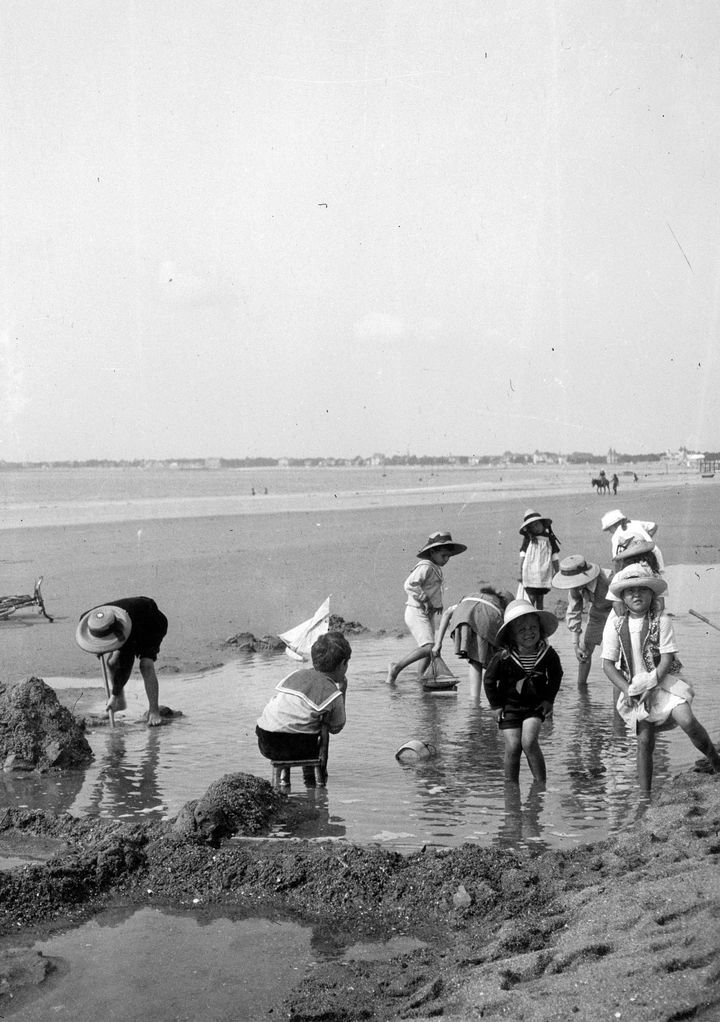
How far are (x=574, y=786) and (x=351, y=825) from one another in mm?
1631

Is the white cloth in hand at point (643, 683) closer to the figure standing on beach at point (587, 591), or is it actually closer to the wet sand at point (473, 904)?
the wet sand at point (473, 904)

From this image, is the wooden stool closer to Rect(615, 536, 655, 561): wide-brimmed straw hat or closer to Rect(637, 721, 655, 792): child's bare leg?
Rect(637, 721, 655, 792): child's bare leg

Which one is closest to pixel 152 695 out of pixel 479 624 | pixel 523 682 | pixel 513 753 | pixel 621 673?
pixel 479 624

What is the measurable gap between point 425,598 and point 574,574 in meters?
1.58

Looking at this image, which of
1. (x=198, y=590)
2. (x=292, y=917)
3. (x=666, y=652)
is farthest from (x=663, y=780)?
(x=198, y=590)

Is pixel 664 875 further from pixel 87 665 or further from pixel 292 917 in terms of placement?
pixel 87 665

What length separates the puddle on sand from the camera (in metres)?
3.86

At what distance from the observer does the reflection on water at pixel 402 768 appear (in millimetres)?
6027

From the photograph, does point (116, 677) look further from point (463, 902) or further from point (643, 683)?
point (463, 902)

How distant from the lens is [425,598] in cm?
1022

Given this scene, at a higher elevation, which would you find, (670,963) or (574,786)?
(670,963)

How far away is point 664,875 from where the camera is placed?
4.52 meters

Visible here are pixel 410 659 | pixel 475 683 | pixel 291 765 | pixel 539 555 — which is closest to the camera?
pixel 291 765

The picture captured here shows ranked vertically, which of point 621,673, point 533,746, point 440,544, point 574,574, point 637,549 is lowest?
point 533,746
